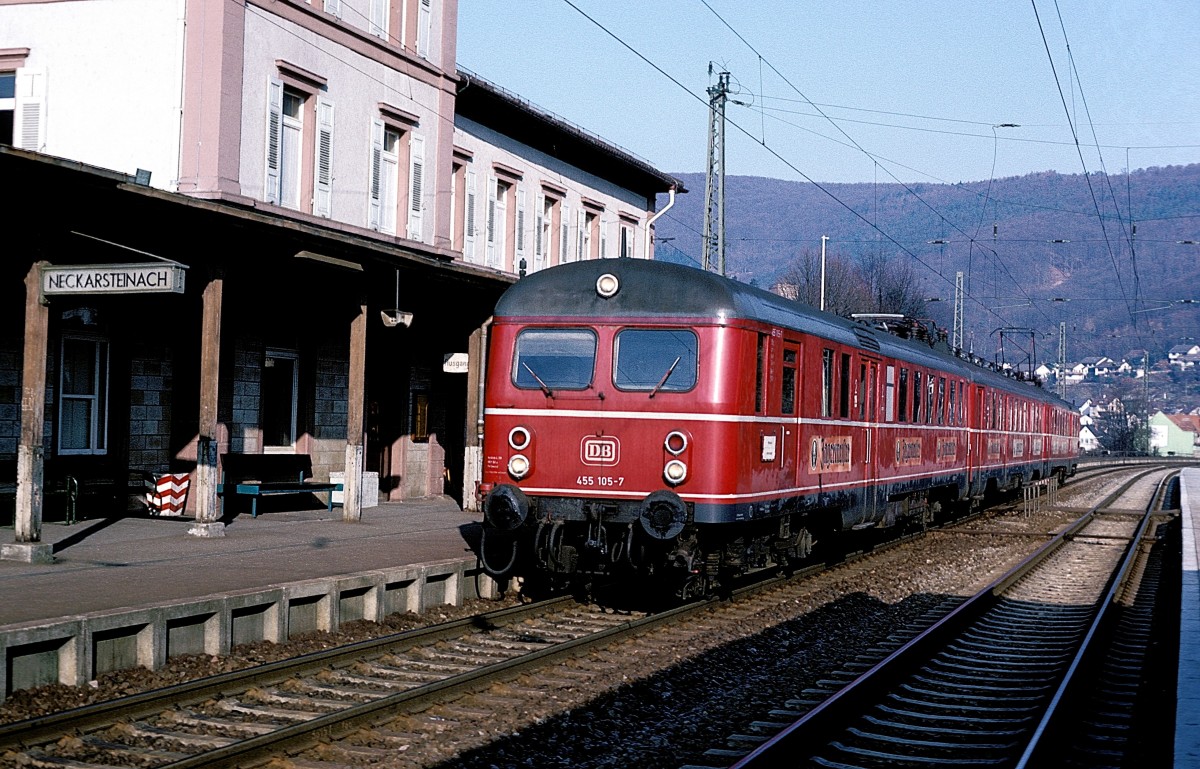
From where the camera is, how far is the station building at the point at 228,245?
14.2 m

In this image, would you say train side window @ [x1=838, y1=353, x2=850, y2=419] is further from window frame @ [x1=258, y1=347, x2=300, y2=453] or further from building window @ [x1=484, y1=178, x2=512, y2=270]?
building window @ [x1=484, y1=178, x2=512, y2=270]

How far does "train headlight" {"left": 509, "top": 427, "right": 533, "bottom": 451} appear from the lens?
12.2 metres

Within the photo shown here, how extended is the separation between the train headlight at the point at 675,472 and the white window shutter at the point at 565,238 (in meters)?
17.3

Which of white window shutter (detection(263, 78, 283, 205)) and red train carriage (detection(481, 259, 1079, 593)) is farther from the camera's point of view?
white window shutter (detection(263, 78, 283, 205))

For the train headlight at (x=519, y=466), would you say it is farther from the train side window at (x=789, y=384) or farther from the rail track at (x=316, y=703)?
the train side window at (x=789, y=384)

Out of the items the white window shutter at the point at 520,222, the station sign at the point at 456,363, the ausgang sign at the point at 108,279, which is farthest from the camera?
the white window shutter at the point at 520,222

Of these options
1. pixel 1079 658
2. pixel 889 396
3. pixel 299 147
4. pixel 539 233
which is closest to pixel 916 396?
pixel 889 396

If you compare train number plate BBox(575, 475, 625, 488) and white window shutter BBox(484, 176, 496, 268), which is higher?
white window shutter BBox(484, 176, 496, 268)

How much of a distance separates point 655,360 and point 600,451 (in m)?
0.94

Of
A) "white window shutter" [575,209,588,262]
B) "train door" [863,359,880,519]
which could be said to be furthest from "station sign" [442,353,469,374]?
"train door" [863,359,880,519]

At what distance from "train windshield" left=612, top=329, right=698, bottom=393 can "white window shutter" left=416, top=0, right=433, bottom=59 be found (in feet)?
37.7

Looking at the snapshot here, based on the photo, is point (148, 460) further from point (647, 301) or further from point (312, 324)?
point (647, 301)

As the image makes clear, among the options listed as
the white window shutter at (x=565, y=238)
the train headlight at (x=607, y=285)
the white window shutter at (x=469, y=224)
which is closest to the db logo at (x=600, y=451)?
the train headlight at (x=607, y=285)

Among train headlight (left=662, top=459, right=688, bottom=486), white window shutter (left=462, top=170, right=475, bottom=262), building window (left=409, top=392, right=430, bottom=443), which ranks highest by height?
white window shutter (left=462, top=170, right=475, bottom=262)
